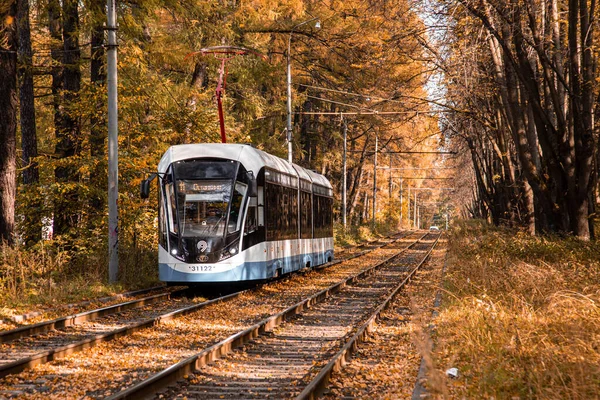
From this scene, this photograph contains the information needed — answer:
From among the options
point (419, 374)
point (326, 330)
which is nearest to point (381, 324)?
point (326, 330)

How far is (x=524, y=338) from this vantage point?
8188mm

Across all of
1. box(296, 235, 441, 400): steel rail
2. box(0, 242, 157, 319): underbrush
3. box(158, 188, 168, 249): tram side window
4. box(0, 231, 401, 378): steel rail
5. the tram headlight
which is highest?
box(158, 188, 168, 249): tram side window

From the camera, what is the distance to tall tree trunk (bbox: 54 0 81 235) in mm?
19578

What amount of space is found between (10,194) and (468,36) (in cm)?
1128

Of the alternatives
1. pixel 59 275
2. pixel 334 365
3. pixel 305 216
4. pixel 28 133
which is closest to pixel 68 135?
pixel 28 133

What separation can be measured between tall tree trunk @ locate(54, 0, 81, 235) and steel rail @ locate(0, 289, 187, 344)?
176 inches

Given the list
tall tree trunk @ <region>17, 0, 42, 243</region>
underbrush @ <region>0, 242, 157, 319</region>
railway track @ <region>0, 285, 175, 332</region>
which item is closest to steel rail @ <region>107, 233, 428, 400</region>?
railway track @ <region>0, 285, 175, 332</region>

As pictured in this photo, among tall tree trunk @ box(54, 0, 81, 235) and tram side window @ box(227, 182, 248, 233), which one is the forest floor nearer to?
tram side window @ box(227, 182, 248, 233)

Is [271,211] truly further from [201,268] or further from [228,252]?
[201,268]

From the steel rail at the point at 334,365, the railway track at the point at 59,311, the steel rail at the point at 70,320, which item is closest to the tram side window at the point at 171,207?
the steel rail at the point at 70,320

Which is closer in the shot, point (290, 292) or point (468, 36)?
point (290, 292)

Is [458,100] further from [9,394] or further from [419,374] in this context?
[9,394]

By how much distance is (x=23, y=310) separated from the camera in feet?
43.8

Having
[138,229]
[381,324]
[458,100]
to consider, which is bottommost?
[381,324]
